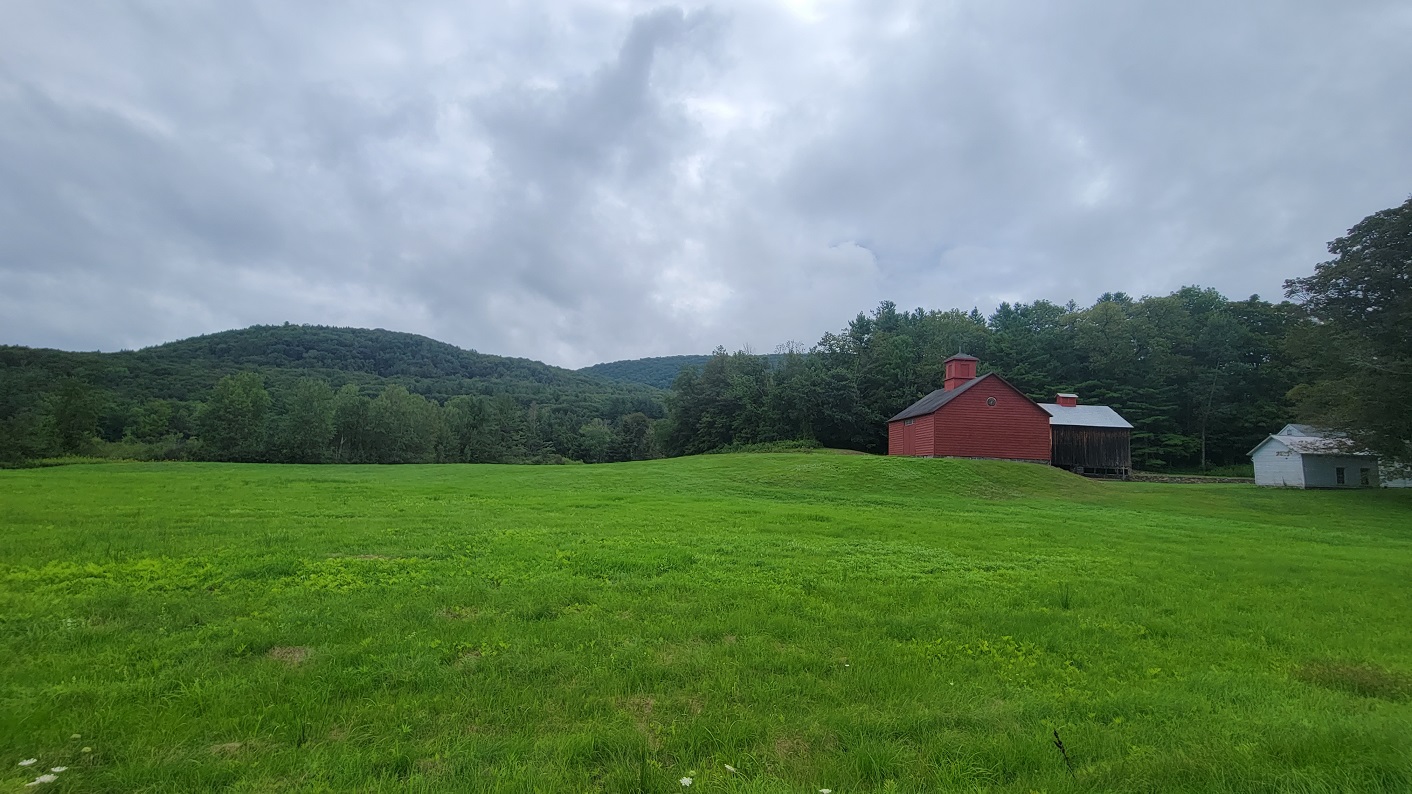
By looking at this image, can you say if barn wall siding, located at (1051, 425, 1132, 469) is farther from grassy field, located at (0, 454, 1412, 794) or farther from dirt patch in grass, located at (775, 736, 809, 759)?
dirt patch in grass, located at (775, 736, 809, 759)

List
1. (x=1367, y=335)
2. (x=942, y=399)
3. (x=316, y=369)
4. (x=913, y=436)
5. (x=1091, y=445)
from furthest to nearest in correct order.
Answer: (x=316, y=369) < (x=1091, y=445) < (x=913, y=436) < (x=942, y=399) < (x=1367, y=335)

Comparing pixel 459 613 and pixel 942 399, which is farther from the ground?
pixel 942 399

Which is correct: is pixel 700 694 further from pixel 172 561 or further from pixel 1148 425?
pixel 1148 425

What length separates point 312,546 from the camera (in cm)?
973

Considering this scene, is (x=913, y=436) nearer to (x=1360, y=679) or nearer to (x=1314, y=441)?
(x=1314, y=441)

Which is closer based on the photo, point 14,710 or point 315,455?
point 14,710

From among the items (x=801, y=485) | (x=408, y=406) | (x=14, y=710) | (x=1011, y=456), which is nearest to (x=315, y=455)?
(x=408, y=406)

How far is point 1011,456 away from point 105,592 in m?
44.9

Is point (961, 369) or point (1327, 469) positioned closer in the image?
point (1327, 469)

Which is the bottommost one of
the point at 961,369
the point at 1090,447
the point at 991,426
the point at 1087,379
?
the point at 1090,447

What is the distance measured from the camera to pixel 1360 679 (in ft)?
17.7

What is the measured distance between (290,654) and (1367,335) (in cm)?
4493

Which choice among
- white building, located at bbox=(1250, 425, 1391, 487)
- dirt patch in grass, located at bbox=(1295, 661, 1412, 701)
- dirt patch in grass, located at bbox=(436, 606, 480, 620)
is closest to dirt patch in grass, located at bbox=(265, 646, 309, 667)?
dirt patch in grass, located at bbox=(436, 606, 480, 620)

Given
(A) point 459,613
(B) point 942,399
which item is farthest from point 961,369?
(A) point 459,613
